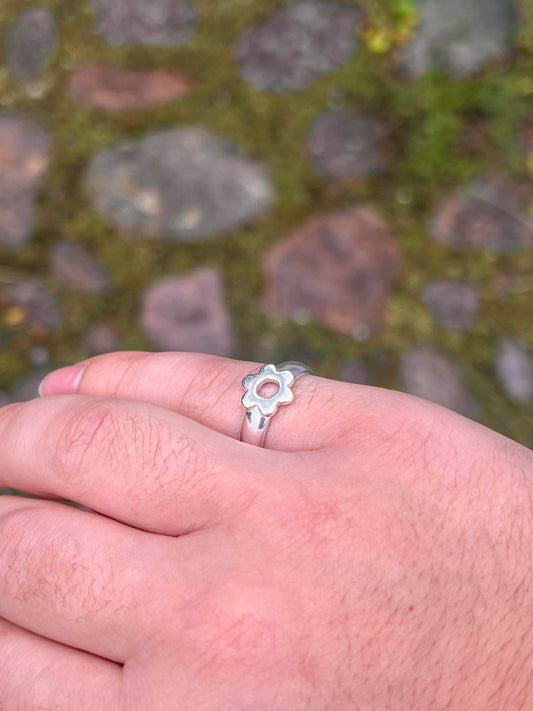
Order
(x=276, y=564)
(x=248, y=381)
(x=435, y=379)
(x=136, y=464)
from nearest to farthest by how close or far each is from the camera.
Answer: (x=276, y=564), (x=136, y=464), (x=248, y=381), (x=435, y=379)

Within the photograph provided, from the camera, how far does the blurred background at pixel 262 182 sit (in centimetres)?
257

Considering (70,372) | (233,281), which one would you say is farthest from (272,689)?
(233,281)

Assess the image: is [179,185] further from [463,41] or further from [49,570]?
[49,570]

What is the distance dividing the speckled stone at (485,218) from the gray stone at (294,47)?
2.71 feet

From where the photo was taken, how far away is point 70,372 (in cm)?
194

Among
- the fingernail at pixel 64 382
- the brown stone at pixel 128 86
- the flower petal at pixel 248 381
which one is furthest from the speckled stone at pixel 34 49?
the flower petal at pixel 248 381

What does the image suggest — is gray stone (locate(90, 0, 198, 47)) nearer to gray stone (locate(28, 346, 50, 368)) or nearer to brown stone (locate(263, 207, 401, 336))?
brown stone (locate(263, 207, 401, 336))

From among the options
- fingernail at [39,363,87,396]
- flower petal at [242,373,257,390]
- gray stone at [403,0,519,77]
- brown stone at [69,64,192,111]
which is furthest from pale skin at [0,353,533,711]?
gray stone at [403,0,519,77]

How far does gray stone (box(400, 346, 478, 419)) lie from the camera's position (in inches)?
99.2

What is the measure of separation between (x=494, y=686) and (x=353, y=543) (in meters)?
0.50

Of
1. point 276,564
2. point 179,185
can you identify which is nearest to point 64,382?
point 276,564

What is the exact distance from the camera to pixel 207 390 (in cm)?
175

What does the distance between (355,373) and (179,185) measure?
1.15 metres

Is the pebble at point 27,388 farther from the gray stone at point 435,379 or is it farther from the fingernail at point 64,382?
the gray stone at point 435,379
